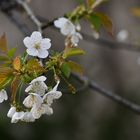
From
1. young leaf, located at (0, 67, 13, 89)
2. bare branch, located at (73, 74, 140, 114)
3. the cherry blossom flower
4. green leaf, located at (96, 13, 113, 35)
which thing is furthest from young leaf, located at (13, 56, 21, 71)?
bare branch, located at (73, 74, 140, 114)

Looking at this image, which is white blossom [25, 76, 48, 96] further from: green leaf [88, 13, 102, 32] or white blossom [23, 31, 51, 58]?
green leaf [88, 13, 102, 32]

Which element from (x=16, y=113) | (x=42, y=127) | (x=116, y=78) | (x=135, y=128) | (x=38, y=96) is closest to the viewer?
(x=38, y=96)

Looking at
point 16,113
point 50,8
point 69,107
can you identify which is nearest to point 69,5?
point 50,8

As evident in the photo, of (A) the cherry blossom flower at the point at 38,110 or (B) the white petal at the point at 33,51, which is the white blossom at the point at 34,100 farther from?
(B) the white petal at the point at 33,51

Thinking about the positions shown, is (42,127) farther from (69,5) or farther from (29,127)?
(69,5)

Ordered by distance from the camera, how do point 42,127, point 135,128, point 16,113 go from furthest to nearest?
point 135,128, point 42,127, point 16,113

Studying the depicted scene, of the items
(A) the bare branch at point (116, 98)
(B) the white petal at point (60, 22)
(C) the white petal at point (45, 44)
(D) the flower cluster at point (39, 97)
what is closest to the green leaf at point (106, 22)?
(B) the white petal at point (60, 22)
